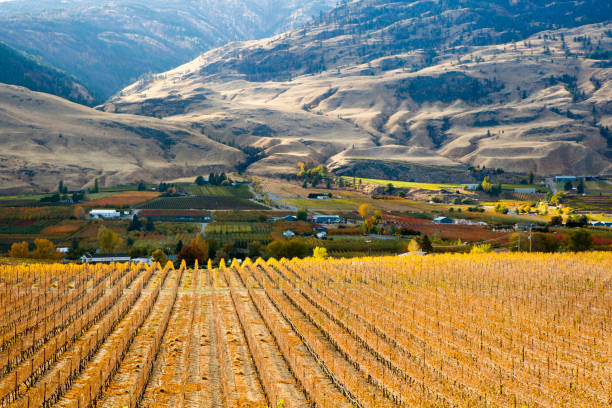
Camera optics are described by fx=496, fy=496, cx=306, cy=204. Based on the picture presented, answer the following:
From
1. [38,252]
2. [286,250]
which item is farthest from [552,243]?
[38,252]

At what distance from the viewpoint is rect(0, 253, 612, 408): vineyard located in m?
22.2

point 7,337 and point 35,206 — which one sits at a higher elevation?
point 35,206

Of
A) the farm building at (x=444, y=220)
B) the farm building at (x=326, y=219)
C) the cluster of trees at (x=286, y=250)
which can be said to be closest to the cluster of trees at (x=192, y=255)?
the cluster of trees at (x=286, y=250)

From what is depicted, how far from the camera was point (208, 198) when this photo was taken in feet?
538

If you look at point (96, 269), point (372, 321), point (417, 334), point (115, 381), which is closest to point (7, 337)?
point (115, 381)

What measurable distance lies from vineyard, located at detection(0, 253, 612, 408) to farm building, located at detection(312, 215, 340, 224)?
7927cm

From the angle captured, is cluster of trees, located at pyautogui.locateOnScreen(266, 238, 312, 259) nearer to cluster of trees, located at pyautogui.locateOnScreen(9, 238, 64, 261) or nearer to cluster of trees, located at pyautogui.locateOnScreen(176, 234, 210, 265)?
cluster of trees, located at pyautogui.locateOnScreen(176, 234, 210, 265)

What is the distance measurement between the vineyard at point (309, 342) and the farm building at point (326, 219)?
79270mm

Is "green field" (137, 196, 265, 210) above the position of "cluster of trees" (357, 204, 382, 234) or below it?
above

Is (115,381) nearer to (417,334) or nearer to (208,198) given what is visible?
(417,334)

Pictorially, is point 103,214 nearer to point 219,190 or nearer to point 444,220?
point 219,190

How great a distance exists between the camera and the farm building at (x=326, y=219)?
131438 mm

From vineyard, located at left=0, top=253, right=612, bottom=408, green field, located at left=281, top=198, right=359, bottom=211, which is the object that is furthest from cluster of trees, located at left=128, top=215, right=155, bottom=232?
vineyard, located at left=0, top=253, right=612, bottom=408

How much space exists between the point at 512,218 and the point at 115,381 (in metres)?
128
